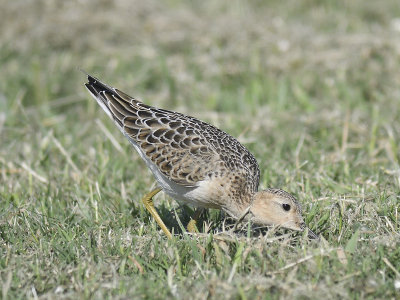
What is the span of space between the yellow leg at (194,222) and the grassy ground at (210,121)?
0.52 ft

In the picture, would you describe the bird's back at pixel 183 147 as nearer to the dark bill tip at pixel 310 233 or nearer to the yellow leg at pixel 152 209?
the yellow leg at pixel 152 209

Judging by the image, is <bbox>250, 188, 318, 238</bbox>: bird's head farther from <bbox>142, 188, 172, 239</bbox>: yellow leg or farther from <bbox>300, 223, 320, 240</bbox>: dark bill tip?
<bbox>142, 188, 172, 239</bbox>: yellow leg

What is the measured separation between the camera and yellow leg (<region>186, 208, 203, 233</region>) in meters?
5.94

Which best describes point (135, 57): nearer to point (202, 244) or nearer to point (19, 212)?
point (19, 212)

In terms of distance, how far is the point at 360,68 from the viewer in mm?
9914

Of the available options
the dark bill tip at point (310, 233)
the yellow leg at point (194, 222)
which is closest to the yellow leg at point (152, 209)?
the yellow leg at point (194, 222)

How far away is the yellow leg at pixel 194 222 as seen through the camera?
594cm

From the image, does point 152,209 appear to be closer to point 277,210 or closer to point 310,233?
point 277,210

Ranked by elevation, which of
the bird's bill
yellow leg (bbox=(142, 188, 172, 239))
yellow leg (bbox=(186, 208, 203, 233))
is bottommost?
yellow leg (bbox=(186, 208, 203, 233))

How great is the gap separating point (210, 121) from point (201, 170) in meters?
2.99

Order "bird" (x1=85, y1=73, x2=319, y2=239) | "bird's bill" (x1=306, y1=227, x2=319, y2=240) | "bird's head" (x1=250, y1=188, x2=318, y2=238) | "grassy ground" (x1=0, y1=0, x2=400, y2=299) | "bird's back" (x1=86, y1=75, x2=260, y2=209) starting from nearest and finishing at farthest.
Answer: "grassy ground" (x1=0, y1=0, x2=400, y2=299) → "bird's bill" (x1=306, y1=227, x2=319, y2=240) → "bird's head" (x1=250, y1=188, x2=318, y2=238) → "bird" (x1=85, y1=73, x2=319, y2=239) → "bird's back" (x1=86, y1=75, x2=260, y2=209)

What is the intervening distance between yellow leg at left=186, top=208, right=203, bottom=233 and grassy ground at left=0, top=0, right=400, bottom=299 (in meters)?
0.16

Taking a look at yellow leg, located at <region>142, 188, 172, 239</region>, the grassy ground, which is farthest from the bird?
the grassy ground

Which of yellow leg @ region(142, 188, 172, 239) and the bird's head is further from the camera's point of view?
yellow leg @ region(142, 188, 172, 239)
